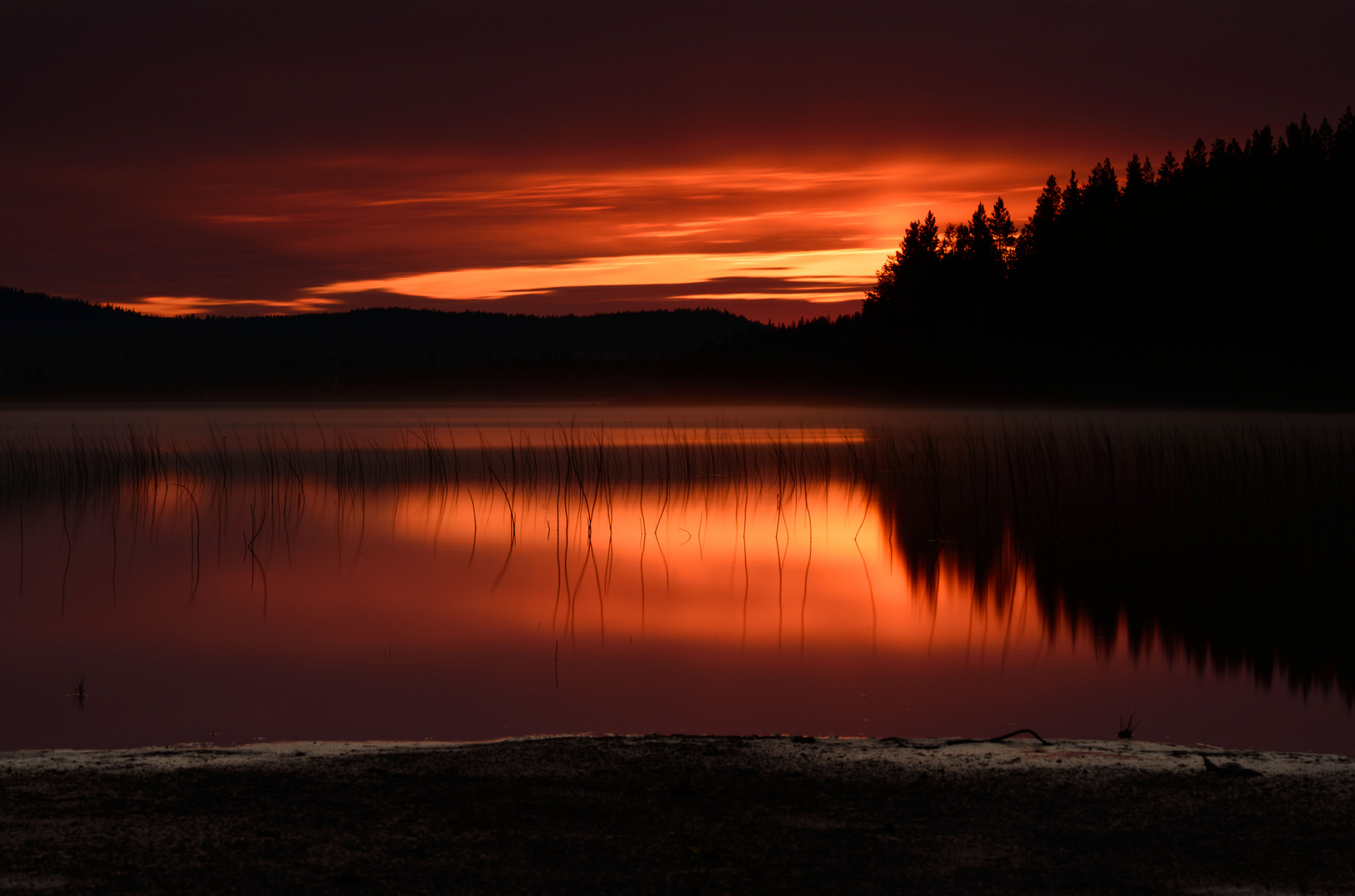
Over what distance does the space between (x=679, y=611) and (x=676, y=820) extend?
6892 mm

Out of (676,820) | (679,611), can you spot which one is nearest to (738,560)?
(679,611)

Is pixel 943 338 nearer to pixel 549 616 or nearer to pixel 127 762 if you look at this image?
pixel 549 616

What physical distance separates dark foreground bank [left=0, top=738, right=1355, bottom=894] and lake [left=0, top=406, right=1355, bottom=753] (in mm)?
1788

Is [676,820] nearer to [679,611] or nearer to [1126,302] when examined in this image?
[679,611]

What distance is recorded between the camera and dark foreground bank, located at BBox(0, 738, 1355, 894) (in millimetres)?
4223

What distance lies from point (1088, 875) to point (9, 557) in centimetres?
1508

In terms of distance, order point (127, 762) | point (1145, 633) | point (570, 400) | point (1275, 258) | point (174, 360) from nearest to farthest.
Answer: point (127, 762), point (1145, 633), point (1275, 258), point (570, 400), point (174, 360)

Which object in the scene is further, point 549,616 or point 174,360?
point 174,360

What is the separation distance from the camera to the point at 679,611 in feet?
38.4

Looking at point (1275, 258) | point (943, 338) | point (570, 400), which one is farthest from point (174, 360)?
point (1275, 258)

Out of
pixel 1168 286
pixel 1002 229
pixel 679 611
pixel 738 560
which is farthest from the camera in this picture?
pixel 1002 229

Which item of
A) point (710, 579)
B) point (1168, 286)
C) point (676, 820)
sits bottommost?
point (710, 579)

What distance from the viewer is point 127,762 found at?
568 centimetres

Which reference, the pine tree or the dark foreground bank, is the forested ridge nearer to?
the pine tree
